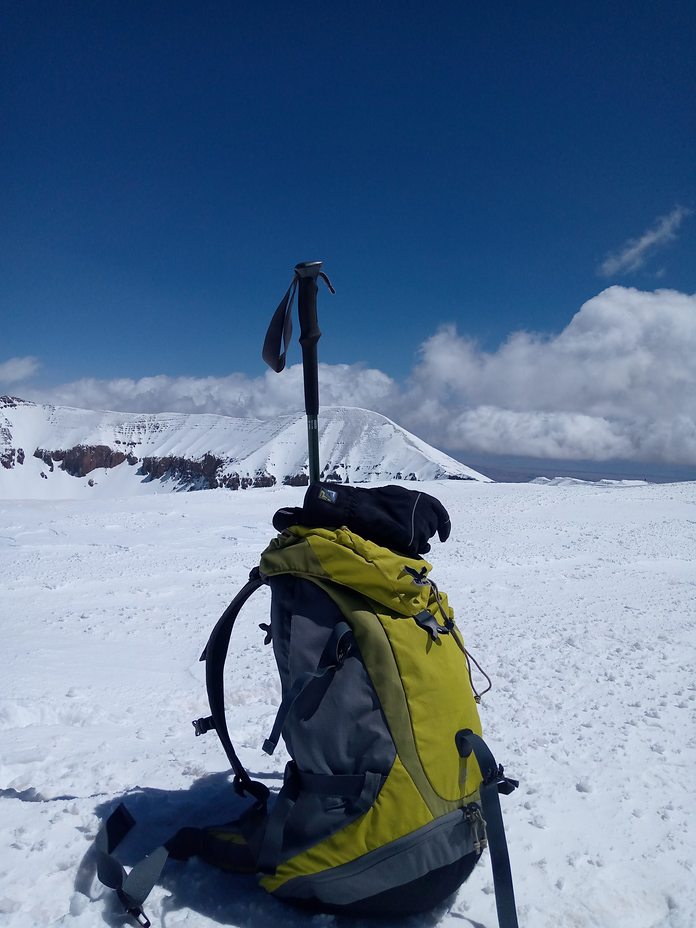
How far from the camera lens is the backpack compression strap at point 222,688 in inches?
102

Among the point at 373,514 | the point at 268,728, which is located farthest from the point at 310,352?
the point at 268,728

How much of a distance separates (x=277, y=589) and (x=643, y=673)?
13.4 ft

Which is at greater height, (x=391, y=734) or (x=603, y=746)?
(x=391, y=734)

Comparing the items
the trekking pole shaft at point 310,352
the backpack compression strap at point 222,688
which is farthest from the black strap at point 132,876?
the trekking pole shaft at point 310,352

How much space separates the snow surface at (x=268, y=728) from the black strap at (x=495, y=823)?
0.31m

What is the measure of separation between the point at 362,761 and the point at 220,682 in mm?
889

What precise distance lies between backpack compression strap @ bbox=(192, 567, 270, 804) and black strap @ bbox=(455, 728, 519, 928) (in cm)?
104

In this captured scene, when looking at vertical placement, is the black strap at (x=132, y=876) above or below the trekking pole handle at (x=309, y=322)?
below

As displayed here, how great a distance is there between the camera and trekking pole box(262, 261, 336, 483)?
9.25 ft

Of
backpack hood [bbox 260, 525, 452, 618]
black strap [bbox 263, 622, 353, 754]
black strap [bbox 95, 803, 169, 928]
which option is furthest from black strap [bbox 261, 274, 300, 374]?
black strap [bbox 95, 803, 169, 928]

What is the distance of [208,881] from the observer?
7.38 feet

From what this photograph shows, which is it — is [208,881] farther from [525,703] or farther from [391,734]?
[525,703]

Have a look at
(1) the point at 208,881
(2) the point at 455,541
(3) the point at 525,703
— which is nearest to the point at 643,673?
(3) the point at 525,703

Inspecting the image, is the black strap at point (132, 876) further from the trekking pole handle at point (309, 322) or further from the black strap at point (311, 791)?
the trekking pole handle at point (309, 322)
